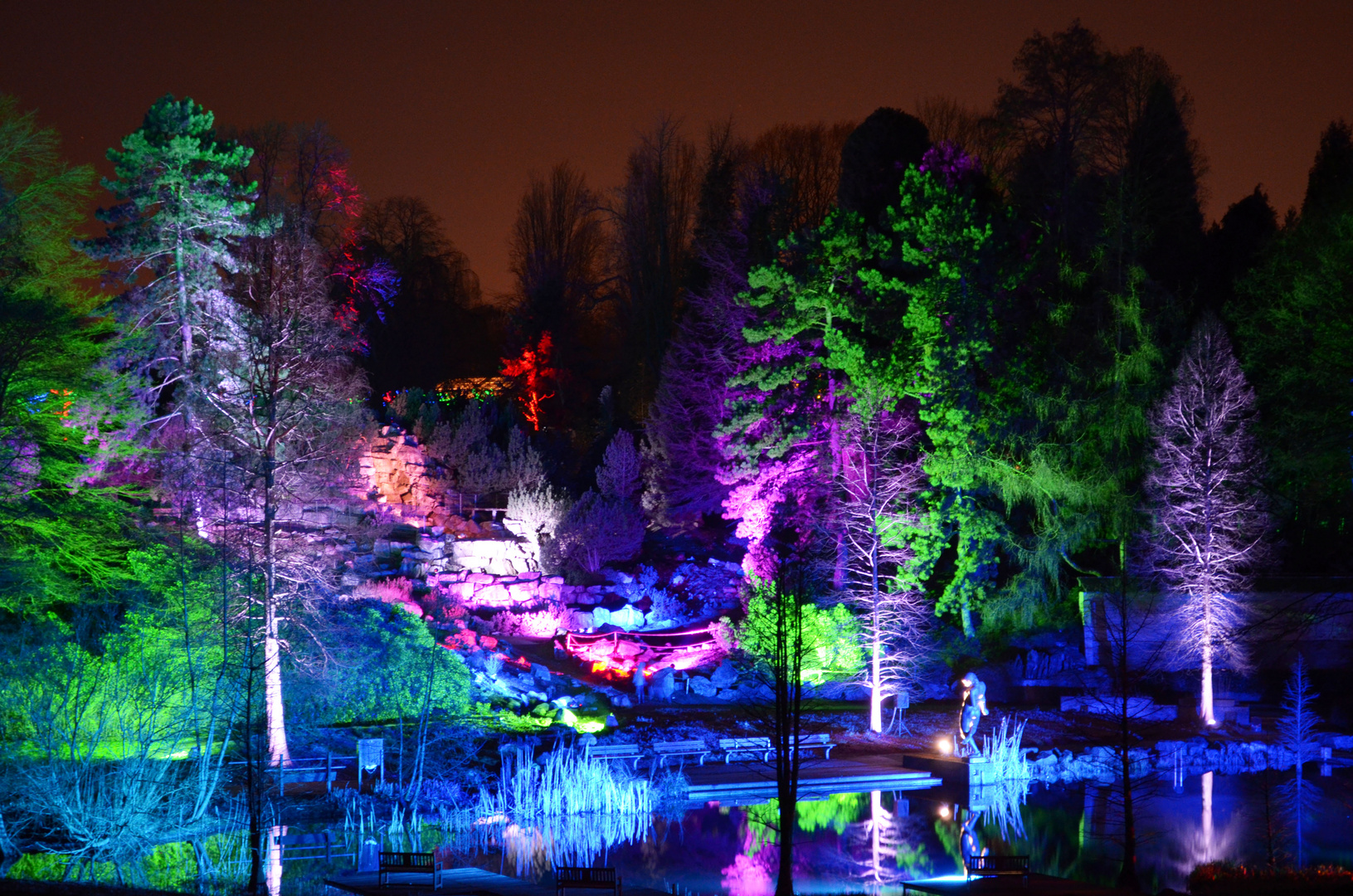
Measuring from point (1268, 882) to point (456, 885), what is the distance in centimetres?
769

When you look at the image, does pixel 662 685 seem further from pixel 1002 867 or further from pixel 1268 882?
pixel 1268 882

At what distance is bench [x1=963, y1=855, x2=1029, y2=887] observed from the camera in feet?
36.0

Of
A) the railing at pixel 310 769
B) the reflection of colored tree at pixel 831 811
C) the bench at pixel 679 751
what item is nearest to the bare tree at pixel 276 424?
the railing at pixel 310 769

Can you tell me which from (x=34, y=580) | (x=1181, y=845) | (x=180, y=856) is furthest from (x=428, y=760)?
(x=1181, y=845)

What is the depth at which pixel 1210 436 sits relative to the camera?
2344 centimetres

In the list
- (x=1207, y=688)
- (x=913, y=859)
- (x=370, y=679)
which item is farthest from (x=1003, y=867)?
(x=1207, y=688)

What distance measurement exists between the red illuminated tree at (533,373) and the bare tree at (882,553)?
1861 cm

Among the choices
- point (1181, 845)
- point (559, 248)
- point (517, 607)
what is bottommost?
point (1181, 845)

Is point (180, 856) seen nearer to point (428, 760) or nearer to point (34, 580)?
point (428, 760)

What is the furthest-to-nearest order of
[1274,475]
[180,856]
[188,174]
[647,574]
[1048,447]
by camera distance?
[647,574] → [1048,447] → [1274,475] → [188,174] → [180,856]

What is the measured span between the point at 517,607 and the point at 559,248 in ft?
85.2

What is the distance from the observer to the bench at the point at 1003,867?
432 inches

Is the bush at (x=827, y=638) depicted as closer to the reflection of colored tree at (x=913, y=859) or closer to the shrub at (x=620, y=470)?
the reflection of colored tree at (x=913, y=859)

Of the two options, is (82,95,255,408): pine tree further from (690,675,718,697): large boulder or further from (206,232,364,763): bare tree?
(690,675,718,697): large boulder
